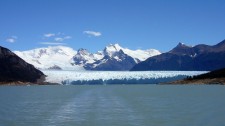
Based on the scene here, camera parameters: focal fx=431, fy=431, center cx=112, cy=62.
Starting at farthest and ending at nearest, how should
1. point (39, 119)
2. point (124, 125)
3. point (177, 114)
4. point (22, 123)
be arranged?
point (177, 114), point (39, 119), point (22, 123), point (124, 125)

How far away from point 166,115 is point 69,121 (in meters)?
13.0

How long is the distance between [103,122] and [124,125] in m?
4.11

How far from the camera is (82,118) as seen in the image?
53344mm

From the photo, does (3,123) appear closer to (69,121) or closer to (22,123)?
(22,123)

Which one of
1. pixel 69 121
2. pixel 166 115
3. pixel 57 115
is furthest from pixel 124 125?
pixel 57 115

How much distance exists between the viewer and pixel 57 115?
57406 millimetres

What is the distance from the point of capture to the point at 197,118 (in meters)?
51.0

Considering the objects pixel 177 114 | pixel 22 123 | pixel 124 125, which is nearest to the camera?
pixel 124 125

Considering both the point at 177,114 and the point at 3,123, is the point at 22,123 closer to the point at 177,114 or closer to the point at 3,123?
the point at 3,123

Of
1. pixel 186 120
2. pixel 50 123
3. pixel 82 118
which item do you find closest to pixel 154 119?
pixel 186 120

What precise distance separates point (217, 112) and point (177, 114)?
18.1 feet

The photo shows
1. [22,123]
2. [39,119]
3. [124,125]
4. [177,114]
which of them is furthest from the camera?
[177,114]

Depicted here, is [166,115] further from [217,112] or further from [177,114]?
[217,112]

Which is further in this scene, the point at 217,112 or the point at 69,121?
the point at 217,112
